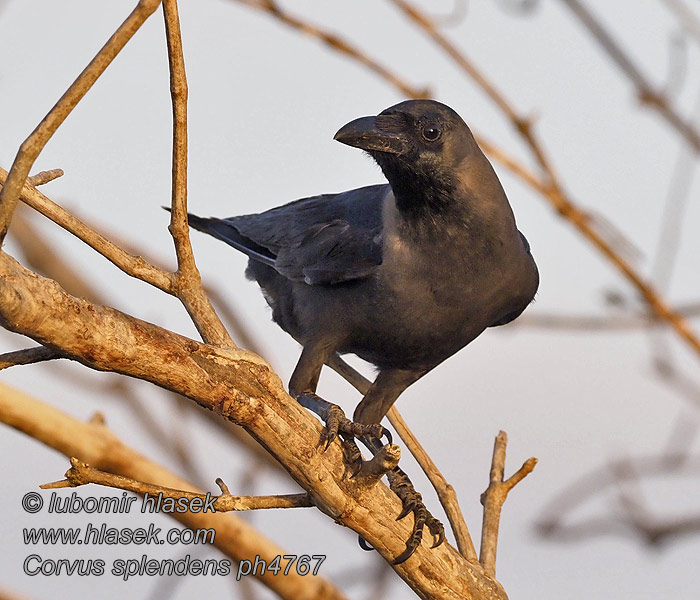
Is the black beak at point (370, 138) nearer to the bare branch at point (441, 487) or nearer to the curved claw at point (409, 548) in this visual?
the bare branch at point (441, 487)

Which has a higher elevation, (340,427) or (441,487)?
(441,487)

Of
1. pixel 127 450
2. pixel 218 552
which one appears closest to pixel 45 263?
pixel 127 450

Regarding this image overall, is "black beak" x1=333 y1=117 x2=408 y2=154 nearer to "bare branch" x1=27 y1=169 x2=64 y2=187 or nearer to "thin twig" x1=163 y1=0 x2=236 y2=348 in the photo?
"thin twig" x1=163 y1=0 x2=236 y2=348

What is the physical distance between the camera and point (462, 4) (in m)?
4.52

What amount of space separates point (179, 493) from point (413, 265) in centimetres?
141

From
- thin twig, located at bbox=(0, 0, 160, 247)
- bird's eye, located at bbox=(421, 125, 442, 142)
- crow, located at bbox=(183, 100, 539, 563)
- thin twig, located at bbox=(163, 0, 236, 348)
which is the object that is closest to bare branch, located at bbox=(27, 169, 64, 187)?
thin twig, located at bbox=(163, 0, 236, 348)

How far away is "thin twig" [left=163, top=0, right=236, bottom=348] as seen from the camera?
6.91 feet

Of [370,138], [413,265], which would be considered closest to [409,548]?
[413,265]

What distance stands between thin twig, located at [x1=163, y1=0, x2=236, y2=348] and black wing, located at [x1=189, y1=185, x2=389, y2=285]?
1.07 meters

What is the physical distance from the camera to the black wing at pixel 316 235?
3580mm

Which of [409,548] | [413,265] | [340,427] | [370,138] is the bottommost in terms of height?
[409,548]

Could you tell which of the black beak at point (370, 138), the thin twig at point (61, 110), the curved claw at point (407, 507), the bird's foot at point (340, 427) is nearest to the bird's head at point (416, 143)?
the black beak at point (370, 138)

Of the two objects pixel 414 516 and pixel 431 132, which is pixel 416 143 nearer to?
pixel 431 132

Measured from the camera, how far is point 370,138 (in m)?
3.20
